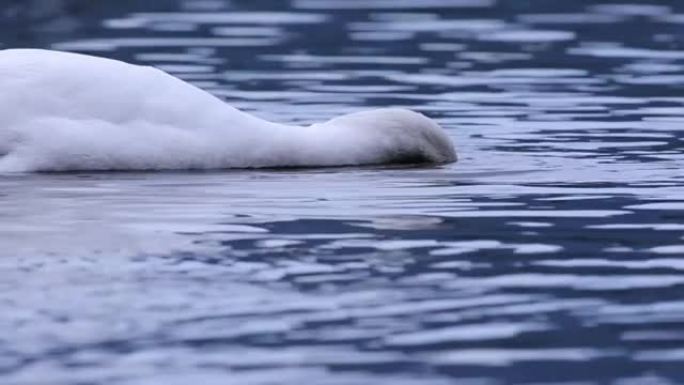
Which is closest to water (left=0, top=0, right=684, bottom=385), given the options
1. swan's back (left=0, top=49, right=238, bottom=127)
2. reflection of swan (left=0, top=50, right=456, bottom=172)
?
reflection of swan (left=0, top=50, right=456, bottom=172)

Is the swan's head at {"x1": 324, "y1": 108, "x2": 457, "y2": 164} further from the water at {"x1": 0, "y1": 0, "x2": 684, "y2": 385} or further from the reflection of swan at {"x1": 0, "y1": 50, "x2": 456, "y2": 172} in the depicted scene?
the reflection of swan at {"x1": 0, "y1": 50, "x2": 456, "y2": 172}

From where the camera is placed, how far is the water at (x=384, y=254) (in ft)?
28.5

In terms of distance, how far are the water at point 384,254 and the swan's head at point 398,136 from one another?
26 cm

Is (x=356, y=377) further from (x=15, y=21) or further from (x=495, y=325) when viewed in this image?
(x=15, y=21)

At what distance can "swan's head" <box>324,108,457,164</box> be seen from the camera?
49.3 ft

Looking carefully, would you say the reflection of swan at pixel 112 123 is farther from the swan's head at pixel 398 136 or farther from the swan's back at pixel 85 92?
the swan's head at pixel 398 136

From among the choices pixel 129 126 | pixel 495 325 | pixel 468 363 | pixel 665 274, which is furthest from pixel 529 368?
pixel 129 126

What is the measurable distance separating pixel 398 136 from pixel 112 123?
208cm

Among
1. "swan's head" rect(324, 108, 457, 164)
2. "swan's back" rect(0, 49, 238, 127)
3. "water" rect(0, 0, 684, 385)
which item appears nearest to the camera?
"water" rect(0, 0, 684, 385)

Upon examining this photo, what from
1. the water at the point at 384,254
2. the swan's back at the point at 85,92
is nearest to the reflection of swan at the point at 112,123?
the swan's back at the point at 85,92

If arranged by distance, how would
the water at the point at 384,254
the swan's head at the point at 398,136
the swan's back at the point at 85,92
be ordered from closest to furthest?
1. the water at the point at 384,254
2. the swan's back at the point at 85,92
3. the swan's head at the point at 398,136

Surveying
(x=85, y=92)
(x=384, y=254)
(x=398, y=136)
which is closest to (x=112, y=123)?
(x=85, y=92)

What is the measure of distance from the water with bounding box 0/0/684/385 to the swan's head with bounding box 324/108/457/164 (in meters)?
0.26

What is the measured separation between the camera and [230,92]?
62.3 ft
